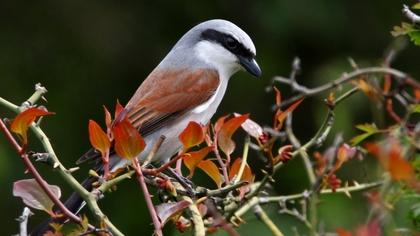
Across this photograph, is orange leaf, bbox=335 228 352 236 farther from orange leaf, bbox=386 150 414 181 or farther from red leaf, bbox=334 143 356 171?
red leaf, bbox=334 143 356 171

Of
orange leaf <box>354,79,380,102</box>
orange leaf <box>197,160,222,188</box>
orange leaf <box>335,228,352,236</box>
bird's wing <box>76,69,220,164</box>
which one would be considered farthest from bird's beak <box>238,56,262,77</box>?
orange leaf <box>335,228,352,236</box>

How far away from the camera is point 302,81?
6.53m

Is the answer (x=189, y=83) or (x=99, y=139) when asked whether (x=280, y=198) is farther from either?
(x=189, y=83)

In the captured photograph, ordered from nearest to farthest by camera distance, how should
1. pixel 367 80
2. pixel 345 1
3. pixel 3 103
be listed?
pixel 367 80 < pixel 3 103 < pixel 345 1

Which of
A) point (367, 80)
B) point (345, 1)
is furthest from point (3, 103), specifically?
point (345, 1)

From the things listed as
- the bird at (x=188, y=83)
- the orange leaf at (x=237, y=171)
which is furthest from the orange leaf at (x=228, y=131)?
the bird at (x=188, y=83)

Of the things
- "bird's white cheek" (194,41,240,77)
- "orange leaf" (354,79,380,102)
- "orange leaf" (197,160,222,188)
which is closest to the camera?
"orange leaf" (354,79,380,102)

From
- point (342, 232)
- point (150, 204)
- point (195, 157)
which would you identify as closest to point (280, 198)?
point (195, 157)

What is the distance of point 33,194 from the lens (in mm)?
1856

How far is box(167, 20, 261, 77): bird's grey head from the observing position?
4004 mm

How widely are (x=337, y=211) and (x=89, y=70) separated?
3.15 metres

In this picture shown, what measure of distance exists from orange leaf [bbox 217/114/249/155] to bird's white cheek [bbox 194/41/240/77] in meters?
2.07

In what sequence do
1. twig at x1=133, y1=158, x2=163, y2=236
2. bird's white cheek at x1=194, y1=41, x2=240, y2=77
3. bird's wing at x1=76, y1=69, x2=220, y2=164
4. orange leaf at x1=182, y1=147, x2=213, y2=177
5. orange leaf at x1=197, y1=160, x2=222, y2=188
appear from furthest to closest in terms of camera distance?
bird's white cheek at x1=194, y1=41, x2=240, y2=77
bird's wing at x1=76, y1=69, x2=220, y2=164
orange leaf at x1=197, y1=160, x2=222, y2=188
orange leaf at x1=182, y1=147, x2=213, y2=177
twig at x1=133, y1=158, x2=163, y2=236

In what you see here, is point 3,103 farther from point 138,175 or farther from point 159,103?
point 159,103
